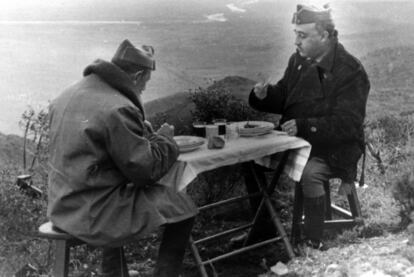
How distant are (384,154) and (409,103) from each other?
122 centimetres

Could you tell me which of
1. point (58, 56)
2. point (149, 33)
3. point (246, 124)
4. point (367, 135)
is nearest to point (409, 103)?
point (367, 135)

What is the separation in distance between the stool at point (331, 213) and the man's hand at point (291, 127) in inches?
A: 18.2

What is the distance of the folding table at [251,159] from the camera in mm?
3396

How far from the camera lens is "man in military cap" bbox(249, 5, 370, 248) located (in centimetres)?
412

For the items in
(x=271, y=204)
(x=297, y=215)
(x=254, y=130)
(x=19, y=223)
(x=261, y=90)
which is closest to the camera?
(x=254, y=130)

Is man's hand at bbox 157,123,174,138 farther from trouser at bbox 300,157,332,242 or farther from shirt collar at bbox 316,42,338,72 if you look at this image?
shirt collar at bbox 316,42,338,72

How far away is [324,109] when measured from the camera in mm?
4242

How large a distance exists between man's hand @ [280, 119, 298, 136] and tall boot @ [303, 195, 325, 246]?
493 millimetres

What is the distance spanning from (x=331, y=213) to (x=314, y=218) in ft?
2.74

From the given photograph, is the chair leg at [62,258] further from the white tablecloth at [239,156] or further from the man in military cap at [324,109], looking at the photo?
the man in military cap at [324,109]

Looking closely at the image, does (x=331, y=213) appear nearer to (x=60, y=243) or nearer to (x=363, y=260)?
(x=363, y=260)

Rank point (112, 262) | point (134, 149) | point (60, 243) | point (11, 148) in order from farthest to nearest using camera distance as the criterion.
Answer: point (11, 148) → point (112, 262) → point (60, 243) → point (134, 149)

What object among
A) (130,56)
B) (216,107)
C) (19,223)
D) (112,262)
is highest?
(130,56)

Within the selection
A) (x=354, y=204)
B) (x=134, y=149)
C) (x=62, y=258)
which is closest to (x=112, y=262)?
(x=62, y=258)
